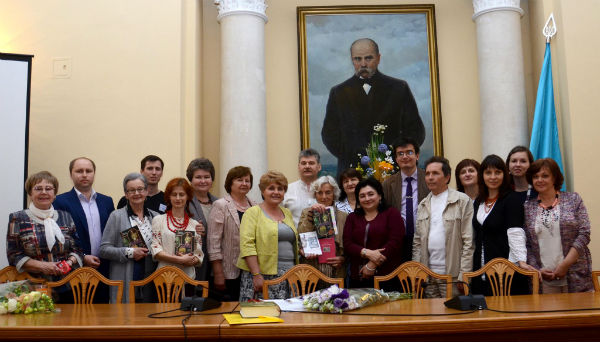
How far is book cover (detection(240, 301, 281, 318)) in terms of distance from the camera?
2.65 meters

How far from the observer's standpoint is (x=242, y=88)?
6.58 meters

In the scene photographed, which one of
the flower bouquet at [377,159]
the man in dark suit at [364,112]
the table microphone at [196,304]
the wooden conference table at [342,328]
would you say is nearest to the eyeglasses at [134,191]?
the table microphone at [196,304]

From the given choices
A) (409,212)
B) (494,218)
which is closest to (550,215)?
(494,218)

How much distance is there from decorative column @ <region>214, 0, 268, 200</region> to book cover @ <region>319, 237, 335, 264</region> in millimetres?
2217

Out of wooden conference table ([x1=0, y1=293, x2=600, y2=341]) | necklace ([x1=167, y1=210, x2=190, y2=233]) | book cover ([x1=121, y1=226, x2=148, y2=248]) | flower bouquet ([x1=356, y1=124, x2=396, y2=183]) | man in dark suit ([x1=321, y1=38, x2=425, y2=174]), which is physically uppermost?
man in dark suit ([x1=321, y1=38, x2=425, y2=174])

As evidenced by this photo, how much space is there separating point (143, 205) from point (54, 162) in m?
1.86

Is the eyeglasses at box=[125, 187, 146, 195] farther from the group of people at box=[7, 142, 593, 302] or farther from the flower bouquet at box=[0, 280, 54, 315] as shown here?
the flower bouquet at box=[0, 280, 54, 315]

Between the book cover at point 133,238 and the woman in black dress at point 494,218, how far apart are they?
7.48 feet

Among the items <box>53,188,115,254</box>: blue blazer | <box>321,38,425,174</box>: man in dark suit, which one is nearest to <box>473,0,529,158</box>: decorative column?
<box>321,38,425,174</box>: man in dark suit

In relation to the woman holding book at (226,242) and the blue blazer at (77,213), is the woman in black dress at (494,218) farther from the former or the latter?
the blue blazer at (77,213)

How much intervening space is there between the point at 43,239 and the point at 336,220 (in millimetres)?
2024

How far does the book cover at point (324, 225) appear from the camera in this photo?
434 centimetres

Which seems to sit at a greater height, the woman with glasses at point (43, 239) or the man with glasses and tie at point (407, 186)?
the man with glasses and tie at point (407, 186)

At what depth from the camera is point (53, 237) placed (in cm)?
401
